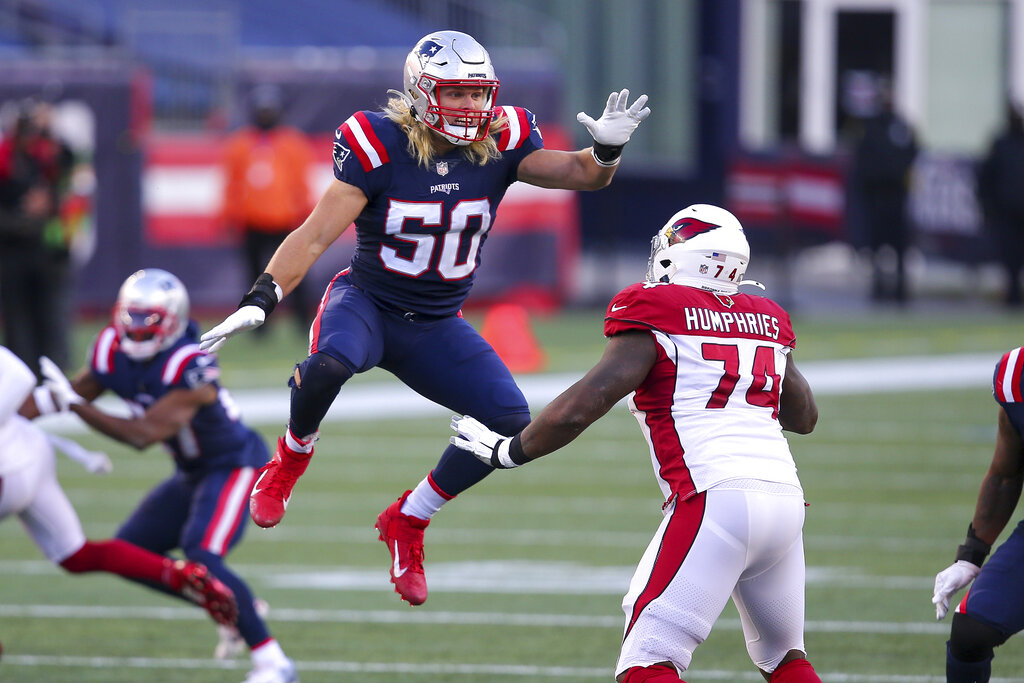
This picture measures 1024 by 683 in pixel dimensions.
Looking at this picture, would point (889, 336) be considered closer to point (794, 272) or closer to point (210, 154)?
point (794, 272)

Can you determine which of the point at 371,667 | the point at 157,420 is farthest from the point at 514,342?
the point at 157,420

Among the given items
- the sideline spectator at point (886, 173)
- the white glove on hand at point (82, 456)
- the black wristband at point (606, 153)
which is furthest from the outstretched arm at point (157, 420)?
the sideline spectator at point (886, 173)

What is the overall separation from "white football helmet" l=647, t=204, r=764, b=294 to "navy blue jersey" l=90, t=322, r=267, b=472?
2.51 meters

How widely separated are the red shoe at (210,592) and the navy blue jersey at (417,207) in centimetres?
154

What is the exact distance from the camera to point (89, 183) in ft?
41.2

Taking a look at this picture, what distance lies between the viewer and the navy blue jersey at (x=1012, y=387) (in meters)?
4.61

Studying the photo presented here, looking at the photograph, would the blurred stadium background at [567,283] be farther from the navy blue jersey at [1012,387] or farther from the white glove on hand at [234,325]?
the white glove on hand at [234,325]

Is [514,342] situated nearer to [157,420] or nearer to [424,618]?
[424,618]

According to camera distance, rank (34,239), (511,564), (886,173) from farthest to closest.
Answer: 1. (886,173)
2. (34,239)
3. (511,564)

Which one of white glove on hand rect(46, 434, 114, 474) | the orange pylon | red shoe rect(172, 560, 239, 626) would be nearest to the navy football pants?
red shoe rect(172, 560, 239, 626)

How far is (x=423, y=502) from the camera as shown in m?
5.43

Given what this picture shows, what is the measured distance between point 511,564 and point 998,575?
4.42 m

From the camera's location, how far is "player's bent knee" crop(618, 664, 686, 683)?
170 inches

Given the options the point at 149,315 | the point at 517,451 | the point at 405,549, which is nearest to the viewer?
the point at 517,451
